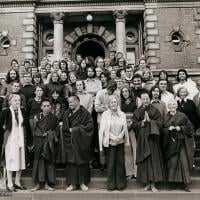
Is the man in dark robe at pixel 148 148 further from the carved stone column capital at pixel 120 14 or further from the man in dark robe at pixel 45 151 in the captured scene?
the carved stone column capital at pixel 120 14

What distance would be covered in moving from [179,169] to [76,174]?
206cm

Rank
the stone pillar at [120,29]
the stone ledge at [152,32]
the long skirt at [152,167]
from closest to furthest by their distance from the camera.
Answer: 1. the long skirt at [152,167]
2. the stone ledge at [152,32]
3. the stone pillar at [120,29]

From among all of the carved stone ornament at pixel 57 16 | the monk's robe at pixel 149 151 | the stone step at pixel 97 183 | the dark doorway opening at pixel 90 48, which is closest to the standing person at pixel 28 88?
the stone step at pixel 97 183

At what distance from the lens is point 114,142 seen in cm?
717

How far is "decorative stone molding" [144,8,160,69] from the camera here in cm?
1703

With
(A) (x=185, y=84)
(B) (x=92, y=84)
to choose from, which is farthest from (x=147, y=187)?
(A) (x=185, y=84)

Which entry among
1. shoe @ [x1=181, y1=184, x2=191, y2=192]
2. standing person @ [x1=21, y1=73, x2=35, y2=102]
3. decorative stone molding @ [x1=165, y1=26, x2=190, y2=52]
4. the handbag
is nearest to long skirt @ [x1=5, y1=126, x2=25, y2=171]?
the handbag

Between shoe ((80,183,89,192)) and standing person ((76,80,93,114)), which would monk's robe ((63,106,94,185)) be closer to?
shoe ((80,183,89,192))

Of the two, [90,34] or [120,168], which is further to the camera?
[90,34]

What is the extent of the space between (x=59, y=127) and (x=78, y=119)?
1.45 feet

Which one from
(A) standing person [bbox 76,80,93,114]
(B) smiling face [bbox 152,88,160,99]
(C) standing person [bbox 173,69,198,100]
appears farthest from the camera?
(C) standing person [bbox 173,69,198,100]

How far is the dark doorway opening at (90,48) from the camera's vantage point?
19480 millimetres

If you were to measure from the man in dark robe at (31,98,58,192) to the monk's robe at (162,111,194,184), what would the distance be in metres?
2.29

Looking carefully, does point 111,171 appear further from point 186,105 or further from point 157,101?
point 186,105
